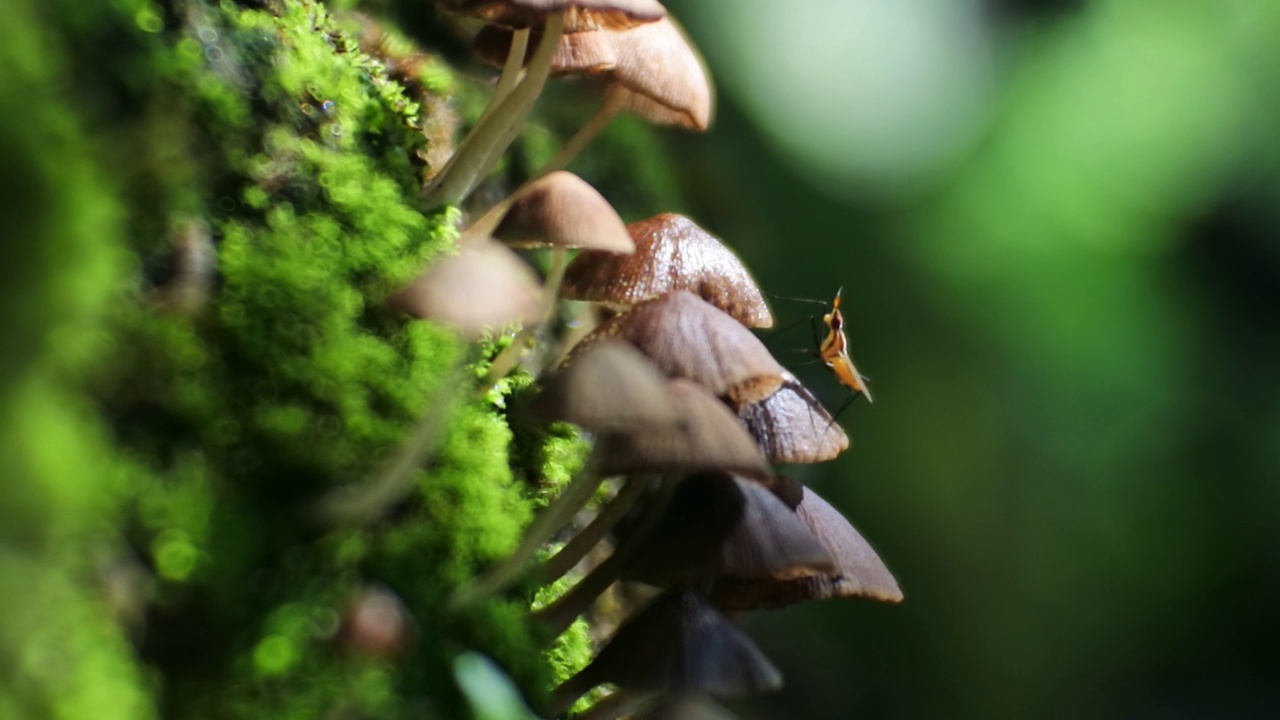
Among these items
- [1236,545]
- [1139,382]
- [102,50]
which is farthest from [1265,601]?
[102,50]

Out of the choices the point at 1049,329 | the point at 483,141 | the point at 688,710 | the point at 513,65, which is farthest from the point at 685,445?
the point at 1049,329

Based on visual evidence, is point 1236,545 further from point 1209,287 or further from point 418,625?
point 418,625

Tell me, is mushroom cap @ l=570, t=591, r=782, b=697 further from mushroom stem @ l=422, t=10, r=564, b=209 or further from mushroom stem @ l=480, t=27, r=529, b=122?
mushroom stem @ l=480, t=27, r=529, b=122

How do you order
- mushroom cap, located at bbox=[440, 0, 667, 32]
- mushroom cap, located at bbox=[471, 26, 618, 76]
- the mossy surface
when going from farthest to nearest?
mushroom cap, located at bbox=[471, 26, 618, 76]
mushroom cap, located at bbox=[440, 0, 667, 32]
the mossy surface

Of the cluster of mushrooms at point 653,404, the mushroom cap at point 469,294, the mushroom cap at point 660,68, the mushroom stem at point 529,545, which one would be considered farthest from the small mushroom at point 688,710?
the mushroom cap at point 660,68

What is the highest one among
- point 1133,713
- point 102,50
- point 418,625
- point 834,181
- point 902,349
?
point 102,50

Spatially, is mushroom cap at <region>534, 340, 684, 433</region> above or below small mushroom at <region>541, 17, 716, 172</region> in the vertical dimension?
below

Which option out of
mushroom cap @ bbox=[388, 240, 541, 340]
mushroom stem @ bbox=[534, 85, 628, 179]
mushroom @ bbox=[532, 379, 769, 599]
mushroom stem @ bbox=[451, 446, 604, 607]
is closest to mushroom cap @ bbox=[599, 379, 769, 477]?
mushroom @ bbox=[532, 379, 769, 599]

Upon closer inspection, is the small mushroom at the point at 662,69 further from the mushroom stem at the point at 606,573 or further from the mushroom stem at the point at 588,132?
the mushroom stem at the point at 606,573

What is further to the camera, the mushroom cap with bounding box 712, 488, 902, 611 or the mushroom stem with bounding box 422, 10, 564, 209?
the mushroom stem with bounding box 422, 10, 564, 209
